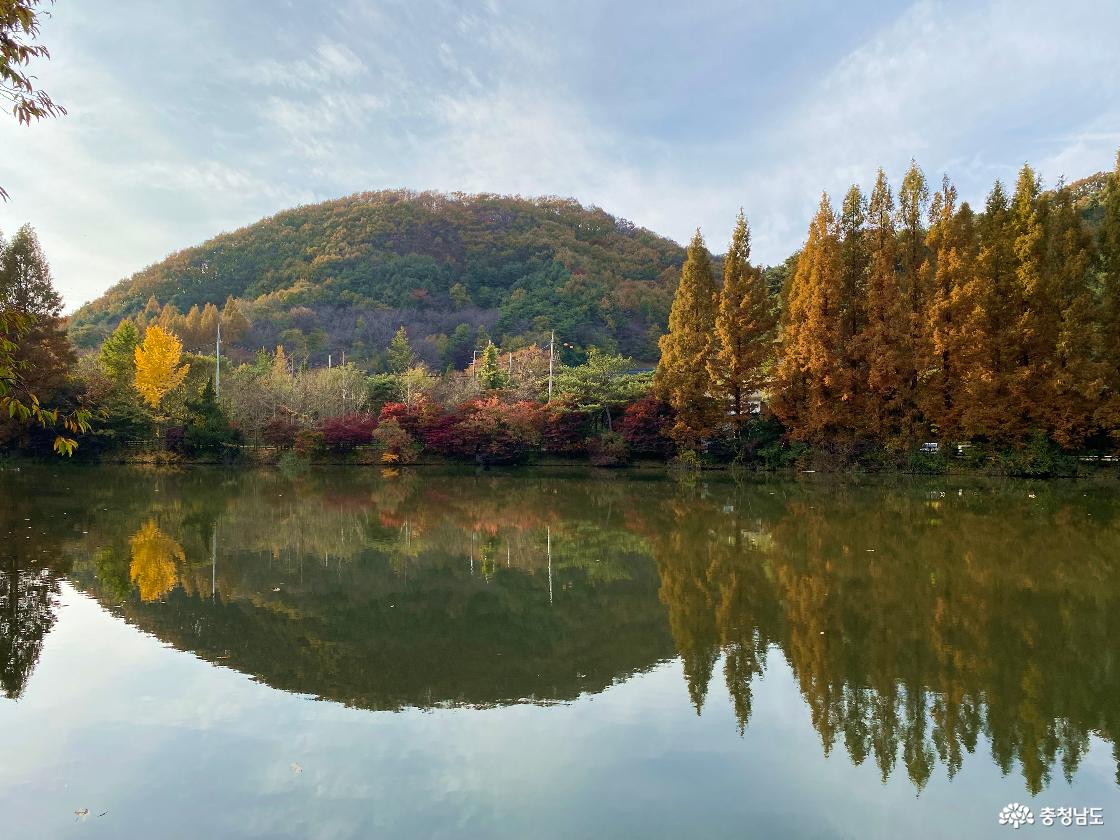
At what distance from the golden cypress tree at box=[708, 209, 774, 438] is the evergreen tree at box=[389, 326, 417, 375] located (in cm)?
3233

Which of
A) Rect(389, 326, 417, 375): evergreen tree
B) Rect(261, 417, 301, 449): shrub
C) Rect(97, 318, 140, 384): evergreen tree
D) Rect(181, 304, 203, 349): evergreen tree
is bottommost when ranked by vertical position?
Rect(261, 417, 301, 449): shrub

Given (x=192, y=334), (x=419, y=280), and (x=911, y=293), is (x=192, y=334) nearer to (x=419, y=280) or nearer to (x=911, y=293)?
(x=419, y=280)

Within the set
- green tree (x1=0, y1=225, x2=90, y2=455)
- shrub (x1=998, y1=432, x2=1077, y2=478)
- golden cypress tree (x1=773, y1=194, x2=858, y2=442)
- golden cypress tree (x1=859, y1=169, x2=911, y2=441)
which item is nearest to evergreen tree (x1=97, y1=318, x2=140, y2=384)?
green tree (x1=0, y1=225, x2=90, y2=455)

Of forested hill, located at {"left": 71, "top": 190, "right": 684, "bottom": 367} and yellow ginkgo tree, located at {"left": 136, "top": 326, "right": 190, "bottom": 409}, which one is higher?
forested hill, located at {"left": 71, "top": 190, "right": 684, "bottom": 367}

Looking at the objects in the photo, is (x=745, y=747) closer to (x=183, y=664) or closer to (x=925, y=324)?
(x=183, y=664)

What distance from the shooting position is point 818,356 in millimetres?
24828

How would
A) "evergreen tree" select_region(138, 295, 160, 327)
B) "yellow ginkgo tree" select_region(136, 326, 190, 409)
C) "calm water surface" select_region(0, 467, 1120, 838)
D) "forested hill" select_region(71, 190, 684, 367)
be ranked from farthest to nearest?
"evergreen tree" select_region(138, 295, 160, 327) → "forested hill" select_region(71, 190, 684, 367) → "yellow ginkgo tree" select_region(136, 326, 190, 409) → "calm water surface" select_region(0, 467, 1120, 838)

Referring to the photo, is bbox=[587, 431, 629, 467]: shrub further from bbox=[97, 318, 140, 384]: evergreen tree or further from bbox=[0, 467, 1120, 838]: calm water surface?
bbox=[97, 318, 140, 384]: evergreen tree

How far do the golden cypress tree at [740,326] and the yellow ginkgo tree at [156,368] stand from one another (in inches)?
985

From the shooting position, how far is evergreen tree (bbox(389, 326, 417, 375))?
55.9m

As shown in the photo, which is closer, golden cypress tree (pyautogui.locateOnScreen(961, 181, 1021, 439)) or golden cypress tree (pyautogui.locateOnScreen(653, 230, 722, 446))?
golden cypress tree (pyautogui.locateOnScreen(961, 181, 1021, 439))

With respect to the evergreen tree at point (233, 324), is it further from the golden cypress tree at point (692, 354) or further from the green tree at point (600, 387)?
the golden cypress tree at point (692, 354)

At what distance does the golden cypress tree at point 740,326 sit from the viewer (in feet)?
88.6

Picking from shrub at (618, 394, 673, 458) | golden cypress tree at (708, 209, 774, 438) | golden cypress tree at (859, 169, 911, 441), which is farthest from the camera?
shrub at (618, 394, 673, 458)
